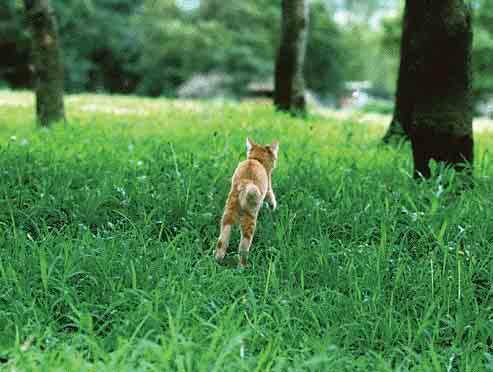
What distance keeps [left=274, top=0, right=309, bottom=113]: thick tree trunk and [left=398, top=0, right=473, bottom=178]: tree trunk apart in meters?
4.78

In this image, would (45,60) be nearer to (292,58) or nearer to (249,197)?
(292,58)

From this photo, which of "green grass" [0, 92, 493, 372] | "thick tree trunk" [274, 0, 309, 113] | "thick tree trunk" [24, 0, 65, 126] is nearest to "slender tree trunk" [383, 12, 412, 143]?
"green grass" [0, 92, 493, 372]

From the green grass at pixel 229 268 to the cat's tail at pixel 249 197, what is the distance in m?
0.38

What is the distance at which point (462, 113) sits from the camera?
17.0 ft

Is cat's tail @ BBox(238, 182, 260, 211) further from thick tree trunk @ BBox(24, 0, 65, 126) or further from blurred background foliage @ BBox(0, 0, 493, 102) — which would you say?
blurred background foliage @ BBox(0, 0, 493, 102)

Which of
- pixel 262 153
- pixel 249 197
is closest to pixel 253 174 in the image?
pixel 249 197

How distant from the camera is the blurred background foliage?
32062 millimetres

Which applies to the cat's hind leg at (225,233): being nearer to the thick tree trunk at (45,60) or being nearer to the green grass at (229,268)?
the green grass at (229,268)

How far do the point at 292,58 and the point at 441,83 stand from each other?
5.21 metres

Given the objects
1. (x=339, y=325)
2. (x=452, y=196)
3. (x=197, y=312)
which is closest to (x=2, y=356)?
(x=197, y=312)

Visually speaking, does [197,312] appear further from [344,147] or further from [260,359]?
[344,147]

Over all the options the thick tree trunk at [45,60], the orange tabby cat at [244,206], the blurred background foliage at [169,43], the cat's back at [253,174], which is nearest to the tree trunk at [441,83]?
the cat's back at [253,174]

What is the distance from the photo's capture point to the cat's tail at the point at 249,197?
3.78m

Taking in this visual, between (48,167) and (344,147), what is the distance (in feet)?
10.8
